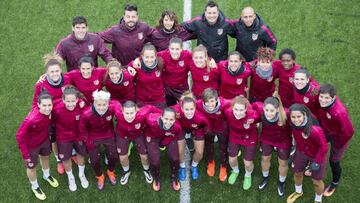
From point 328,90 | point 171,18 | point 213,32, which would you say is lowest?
point 328,90

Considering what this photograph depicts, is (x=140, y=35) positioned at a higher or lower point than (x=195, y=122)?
higher

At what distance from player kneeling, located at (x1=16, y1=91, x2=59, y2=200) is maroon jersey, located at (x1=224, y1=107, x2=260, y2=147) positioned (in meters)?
2.28

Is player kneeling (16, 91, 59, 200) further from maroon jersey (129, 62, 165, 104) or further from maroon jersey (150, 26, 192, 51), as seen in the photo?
maroon jersey (150, 26, 192, 51)

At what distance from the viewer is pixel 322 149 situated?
5828 millimetres

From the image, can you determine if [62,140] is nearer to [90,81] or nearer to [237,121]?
[90,81]

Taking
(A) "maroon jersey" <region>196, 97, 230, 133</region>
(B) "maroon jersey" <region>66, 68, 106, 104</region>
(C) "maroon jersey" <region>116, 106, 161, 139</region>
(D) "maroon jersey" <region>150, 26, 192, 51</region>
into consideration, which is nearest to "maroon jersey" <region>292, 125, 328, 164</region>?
(A) "maroon jersey" <region>196, 97, 230, 133</region>

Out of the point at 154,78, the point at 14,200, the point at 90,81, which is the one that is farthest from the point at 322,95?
the point at 14,200

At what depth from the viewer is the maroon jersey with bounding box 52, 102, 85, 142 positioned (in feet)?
20.5

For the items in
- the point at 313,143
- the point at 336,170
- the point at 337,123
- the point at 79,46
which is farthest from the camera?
the point at 79,46

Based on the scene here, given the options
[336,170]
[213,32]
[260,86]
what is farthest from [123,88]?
[336,170]

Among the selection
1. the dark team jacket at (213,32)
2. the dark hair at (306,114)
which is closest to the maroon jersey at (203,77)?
the dark team jacket at (213,32)

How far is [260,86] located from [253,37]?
840 mm

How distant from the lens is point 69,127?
6.37 meters

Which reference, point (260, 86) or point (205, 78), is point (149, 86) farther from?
point (260, 86)
